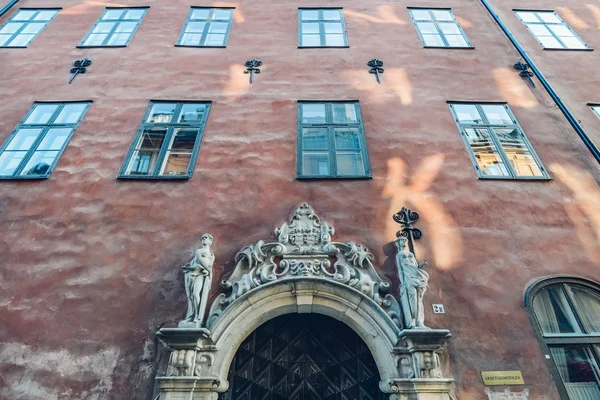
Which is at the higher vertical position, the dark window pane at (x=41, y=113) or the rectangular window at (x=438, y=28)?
the rectangular window at (x=438, y=28)

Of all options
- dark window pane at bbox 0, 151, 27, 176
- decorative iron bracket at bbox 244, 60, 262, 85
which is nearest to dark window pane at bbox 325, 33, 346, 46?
decorative iron bracket at bbox 244, 60, 262, 85

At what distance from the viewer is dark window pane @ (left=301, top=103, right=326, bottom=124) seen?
6449mm

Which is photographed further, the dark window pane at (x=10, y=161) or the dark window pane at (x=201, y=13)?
the dark window pane at (x=201, y=13)

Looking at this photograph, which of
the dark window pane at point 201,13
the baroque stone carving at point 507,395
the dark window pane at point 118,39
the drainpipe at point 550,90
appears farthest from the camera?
the dark window pane at point 201,13

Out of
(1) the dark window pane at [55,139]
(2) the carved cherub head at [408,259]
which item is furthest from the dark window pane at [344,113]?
(1) the dark window pane at [55,139]

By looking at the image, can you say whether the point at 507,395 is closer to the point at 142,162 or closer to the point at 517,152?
the point at 517,152

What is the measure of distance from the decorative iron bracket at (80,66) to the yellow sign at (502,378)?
27.2 ft

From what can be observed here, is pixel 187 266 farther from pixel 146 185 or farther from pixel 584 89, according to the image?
pixel 584 89

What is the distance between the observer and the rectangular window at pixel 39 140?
18.9 feet

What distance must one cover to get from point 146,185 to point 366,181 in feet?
10.9

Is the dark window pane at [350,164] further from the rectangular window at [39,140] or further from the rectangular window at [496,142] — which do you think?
the rectangular window at [39,140]

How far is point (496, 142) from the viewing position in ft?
20.3

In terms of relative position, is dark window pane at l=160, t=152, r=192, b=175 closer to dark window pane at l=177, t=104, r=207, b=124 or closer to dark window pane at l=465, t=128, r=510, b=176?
dark window pane at l=177, t=104, r=207, b=124

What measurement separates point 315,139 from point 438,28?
4.64 metres
